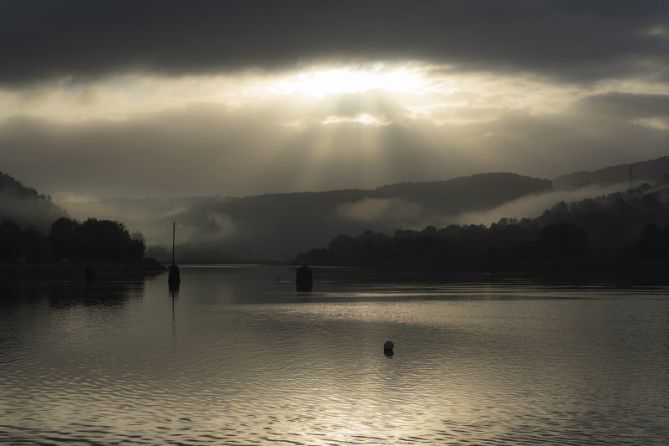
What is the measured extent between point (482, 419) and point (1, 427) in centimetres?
1795

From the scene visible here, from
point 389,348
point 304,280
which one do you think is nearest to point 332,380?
point 389,348

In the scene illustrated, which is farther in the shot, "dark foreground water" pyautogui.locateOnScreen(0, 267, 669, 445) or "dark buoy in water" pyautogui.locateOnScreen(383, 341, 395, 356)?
"dark buoy in water" pyautogui.locateOnScreen(383, 341, 395, 356)

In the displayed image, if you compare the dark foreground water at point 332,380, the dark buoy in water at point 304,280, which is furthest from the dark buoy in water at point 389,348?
the dark buoy in water at point 304,280

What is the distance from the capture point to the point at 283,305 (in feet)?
333

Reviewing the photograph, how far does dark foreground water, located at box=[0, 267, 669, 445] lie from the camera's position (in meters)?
27.8

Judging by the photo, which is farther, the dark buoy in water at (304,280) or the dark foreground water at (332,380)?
the dark buoy in water at (304,280)

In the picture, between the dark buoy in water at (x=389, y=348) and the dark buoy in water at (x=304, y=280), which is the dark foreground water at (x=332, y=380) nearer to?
the dark buoy in water at (x=389, y=348)

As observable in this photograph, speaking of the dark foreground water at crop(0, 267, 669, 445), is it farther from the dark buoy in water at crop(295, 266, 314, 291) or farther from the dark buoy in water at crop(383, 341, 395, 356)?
the dark buoy in water at crop(295, 266, 314, 291)

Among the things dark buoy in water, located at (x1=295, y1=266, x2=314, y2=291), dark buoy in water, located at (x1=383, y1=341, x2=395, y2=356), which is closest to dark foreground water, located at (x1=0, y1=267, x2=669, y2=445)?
dark buoy in water, located at (x1=383, y1=341, x2=395, y2=356)

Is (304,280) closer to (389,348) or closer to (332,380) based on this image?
(389,348)

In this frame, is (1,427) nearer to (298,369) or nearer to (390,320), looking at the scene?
(298,369)

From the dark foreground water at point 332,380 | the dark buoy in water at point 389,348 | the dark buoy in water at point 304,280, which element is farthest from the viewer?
the dark buoy in water at point 304,280

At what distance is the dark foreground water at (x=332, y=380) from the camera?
91.2 ft

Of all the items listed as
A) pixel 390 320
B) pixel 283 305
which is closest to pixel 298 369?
pixel 390 320
